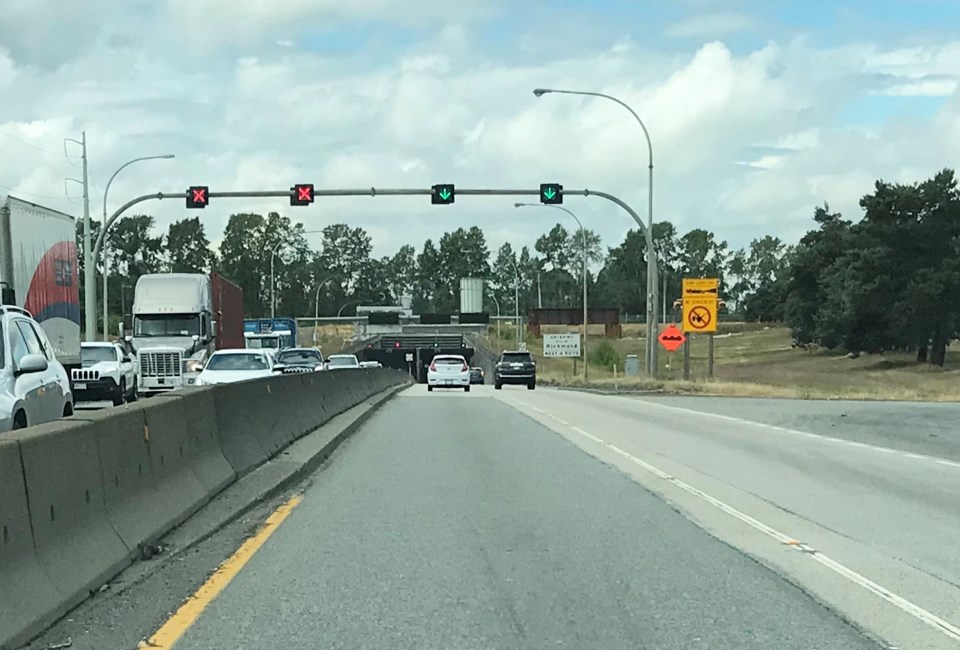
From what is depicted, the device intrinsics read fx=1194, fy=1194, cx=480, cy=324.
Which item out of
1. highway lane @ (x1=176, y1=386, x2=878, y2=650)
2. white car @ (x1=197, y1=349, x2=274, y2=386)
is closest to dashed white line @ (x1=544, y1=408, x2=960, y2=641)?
highway lane @ (x1=176, y1=386, x2=878, y2=650)

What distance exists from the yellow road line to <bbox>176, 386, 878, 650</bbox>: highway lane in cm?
9

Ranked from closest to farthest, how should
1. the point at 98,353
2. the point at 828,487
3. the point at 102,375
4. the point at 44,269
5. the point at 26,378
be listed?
the point at 26,378 → the point at 828,487 → the point at 44,269 → the point at 102,375 → the point at 98,353

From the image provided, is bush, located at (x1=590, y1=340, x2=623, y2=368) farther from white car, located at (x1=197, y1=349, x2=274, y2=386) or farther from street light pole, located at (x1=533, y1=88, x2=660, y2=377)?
white car, located at (x1=197, y1=349, x2=274, y2=386)

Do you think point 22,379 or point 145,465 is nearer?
point 145,465

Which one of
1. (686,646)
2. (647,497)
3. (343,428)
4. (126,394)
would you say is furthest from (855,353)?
(686,646)

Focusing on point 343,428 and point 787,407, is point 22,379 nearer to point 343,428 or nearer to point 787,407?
point 343,428

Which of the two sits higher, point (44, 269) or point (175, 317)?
point (44, 269)

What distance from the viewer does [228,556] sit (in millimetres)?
9359

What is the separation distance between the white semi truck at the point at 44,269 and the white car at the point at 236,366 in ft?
19.9

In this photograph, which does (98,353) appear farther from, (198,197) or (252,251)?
(252,251)

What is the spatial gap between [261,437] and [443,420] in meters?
10.6

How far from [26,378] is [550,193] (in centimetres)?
2427

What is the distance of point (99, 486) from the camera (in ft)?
26.9

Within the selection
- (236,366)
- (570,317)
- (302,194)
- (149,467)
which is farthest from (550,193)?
(570,317)
